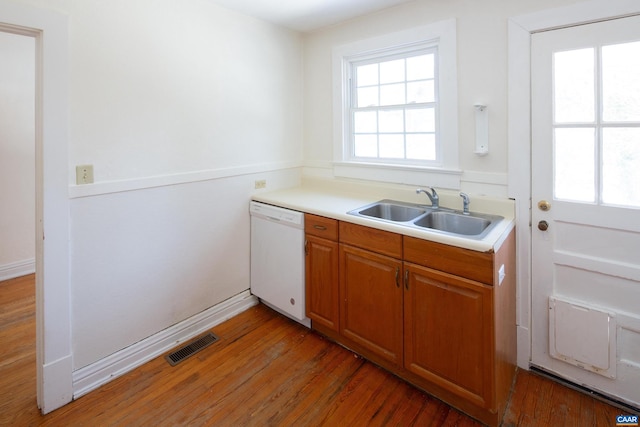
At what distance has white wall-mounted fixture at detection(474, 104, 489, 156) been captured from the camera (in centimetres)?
206

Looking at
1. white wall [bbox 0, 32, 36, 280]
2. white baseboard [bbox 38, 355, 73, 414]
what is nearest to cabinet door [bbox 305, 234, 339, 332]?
white baseboard [bbox 38, 355, 73, 414]

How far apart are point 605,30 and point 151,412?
299cm

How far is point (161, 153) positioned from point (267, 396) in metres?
1.61

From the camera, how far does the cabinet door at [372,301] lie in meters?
1.91

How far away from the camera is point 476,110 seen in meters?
2.08

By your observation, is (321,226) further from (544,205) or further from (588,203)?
(588,203)

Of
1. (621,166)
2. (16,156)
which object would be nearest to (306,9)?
(621,166)

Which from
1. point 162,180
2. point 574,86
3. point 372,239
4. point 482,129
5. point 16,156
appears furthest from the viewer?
point 16,156

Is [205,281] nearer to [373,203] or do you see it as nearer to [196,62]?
[373,203]

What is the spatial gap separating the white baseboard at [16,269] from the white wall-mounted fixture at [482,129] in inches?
172

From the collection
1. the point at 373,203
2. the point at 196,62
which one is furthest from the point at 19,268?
the point at 373,203

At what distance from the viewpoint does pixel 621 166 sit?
168cm

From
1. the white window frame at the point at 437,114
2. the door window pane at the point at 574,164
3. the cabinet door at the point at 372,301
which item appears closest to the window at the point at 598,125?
the door window pane at the point at 574,164

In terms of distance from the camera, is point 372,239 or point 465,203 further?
point 465,203
